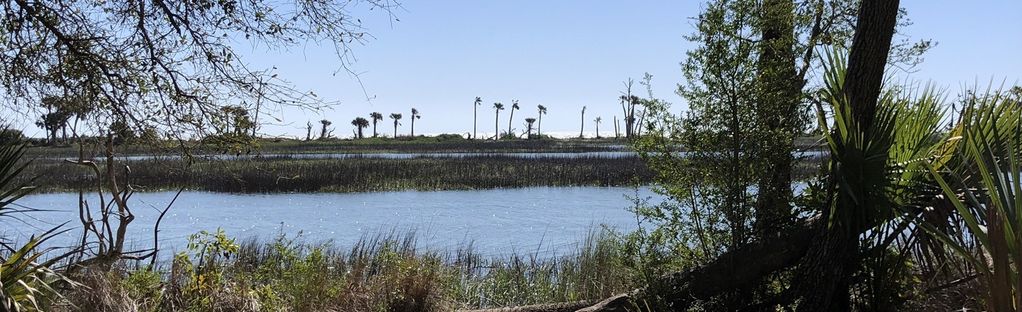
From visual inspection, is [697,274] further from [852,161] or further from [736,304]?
[852,161]

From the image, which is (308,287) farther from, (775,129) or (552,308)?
(775,129)

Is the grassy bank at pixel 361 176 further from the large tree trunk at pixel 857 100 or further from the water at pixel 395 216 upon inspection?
the large tree trunk at pixel 857 100

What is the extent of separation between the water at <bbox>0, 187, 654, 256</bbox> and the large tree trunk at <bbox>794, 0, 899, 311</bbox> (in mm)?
8426

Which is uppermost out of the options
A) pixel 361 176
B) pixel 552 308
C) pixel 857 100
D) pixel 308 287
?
pixel 857 100

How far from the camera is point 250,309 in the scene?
6.65m

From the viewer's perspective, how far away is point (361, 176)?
30656mm

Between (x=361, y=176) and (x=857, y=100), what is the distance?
26.5 m

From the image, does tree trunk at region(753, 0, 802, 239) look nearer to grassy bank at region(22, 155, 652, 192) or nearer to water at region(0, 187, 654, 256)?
water at region(0, 187, 654, 256)

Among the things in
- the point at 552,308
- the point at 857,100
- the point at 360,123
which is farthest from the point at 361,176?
the point at 360,123

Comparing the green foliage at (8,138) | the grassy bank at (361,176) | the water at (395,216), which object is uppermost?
the green foliage at (8,138)

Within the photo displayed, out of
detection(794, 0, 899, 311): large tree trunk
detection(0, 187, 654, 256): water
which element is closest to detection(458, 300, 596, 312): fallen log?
detection(794, 0, 899, 311): large tree trunk

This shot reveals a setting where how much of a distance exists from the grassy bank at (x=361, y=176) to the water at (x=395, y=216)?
0.97 metres

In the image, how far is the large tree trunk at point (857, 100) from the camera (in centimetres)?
500

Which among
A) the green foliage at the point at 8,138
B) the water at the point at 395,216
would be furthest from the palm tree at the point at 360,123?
the green foliage at the point at 8,138
